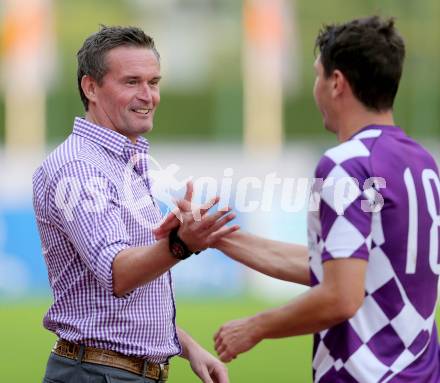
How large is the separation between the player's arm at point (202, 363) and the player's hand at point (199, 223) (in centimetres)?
102

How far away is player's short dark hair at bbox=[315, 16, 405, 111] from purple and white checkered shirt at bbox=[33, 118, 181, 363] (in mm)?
964

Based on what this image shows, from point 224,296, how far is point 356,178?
1367cm

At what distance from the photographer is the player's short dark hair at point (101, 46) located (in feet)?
15.0

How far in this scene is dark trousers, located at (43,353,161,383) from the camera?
4184 millimetres

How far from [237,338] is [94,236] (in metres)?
0.63

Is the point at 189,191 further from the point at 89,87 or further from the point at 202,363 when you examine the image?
the point at 202,363

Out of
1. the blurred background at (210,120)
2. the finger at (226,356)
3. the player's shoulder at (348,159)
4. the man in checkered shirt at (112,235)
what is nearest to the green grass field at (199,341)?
the blurred background at (210,120)

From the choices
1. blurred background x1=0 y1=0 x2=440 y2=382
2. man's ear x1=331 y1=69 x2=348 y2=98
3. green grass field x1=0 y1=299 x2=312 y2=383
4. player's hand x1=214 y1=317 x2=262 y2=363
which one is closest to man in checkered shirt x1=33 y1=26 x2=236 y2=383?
player's hand x1=214 y1=317 x2=262 y2=363

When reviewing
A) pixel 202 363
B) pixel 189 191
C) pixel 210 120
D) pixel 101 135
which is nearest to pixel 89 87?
pixel 101 135

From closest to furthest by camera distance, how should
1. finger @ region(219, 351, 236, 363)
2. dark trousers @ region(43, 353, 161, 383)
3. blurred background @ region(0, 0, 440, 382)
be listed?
finger @ region(219, 351, 236, 363) < dark trousers @ region(43, 353, 161, 383) < blurred background @ region(0, 0, 440, 382)

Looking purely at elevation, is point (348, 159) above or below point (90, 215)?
above

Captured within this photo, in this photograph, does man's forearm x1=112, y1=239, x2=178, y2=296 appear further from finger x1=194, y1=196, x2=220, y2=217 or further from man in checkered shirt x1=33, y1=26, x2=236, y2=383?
finger x1=194, y1=196, x2=220, y2=217

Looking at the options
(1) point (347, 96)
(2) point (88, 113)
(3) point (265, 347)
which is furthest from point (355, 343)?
(3) point (265, 347)

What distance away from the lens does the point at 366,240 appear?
11.5ft
